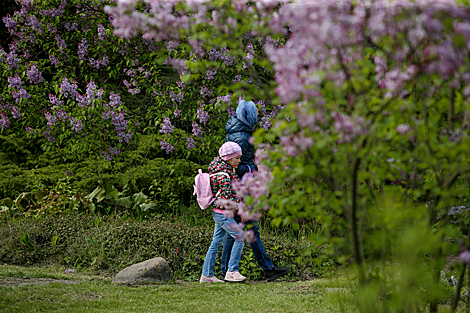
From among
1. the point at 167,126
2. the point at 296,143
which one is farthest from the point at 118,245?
the point at 296,143

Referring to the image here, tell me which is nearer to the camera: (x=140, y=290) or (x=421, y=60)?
(x=421, y=60)

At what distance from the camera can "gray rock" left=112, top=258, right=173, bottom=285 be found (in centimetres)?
507

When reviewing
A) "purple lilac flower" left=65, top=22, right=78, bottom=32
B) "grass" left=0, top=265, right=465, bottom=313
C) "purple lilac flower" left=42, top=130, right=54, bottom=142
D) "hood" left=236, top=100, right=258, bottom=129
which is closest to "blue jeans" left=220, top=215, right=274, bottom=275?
"grass" left=0, top=265, right=465, bottom=313

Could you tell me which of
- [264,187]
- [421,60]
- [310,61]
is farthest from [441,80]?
[264,187]

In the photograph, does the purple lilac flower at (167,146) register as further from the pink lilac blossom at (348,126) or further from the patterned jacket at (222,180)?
the pink lilac blossom at (348,126)

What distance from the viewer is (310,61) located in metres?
1.93

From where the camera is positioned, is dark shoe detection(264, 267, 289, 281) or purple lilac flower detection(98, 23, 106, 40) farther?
purple lilac flower detection(98, 23, 106, 40)

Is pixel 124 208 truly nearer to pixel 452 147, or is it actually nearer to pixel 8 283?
pixel 8 283

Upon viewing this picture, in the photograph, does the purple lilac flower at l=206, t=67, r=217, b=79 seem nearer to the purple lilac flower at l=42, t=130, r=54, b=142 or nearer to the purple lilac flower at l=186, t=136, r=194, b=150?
the purple lilac flower at l=186, t=136, r=194, b=150

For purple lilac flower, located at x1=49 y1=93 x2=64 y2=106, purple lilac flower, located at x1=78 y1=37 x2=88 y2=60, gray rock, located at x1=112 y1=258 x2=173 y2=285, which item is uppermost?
purple lilac flower, located at x1=78 y1=37 x2=88 y2=60

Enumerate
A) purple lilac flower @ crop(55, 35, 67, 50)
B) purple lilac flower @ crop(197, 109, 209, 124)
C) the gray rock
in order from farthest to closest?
1. purple lilac flower @ crop(55, 35, 67, 50)
2. purple lilac flower @ crop(197, 109, 209, 124)
3. the gray rock

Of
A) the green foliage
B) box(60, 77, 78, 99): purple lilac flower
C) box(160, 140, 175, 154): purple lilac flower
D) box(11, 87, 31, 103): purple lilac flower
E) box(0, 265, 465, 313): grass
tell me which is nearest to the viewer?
box(0, 265, 465, 313): grass

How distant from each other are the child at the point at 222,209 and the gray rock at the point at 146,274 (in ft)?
1.42

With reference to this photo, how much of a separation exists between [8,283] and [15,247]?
6.25 ft
